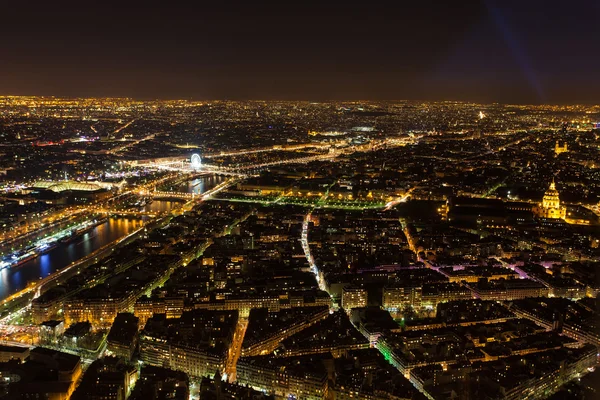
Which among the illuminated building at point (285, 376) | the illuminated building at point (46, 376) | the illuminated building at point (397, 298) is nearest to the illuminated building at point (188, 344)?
the illuminated building at point (285, 376)

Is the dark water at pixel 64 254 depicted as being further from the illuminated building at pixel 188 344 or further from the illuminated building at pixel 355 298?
the illuminated building at pixel 355 298

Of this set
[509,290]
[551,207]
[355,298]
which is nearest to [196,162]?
[551,207]

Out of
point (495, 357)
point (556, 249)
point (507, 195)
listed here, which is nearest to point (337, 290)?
point (495, 357)

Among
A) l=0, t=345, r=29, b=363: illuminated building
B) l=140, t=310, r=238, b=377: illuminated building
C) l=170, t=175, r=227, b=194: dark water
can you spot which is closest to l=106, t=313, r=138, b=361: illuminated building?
l=140, t=310, r=238, b=377: illuminated building

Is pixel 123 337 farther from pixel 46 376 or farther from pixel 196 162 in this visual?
pixel 196 162

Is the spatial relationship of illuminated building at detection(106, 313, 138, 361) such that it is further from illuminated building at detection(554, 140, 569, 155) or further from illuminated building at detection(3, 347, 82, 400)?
illuminated building at detection(554, 140, 569, 155)
